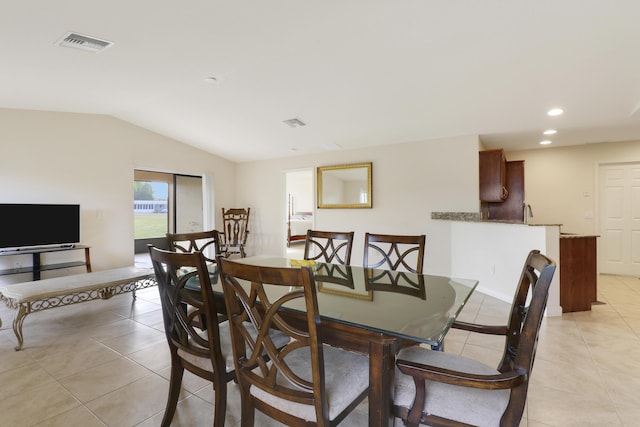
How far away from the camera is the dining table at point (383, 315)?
119 cm

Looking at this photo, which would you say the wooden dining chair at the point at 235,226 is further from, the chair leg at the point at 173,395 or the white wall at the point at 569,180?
→ the white wall at the point at 569,180

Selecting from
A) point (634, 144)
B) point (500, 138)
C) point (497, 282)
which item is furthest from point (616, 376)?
point (634, 144)

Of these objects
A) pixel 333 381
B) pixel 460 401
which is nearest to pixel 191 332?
pixel 333 381

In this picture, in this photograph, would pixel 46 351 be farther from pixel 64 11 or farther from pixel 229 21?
pixel 229 21

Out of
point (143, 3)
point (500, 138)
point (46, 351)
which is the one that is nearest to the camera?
point (143, 3)

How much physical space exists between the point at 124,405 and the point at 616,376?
3.13 metres

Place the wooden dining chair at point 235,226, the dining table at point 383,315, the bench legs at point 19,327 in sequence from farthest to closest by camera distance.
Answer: the wooden dining chair at point 235,226 < the bench legs at point 19,327 < the dining table at point 383,315

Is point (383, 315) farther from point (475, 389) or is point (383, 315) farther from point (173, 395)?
point (173, 395)

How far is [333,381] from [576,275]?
3454mm

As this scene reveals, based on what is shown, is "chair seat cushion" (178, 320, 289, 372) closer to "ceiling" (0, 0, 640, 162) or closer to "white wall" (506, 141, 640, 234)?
"ceiling" (0, 0, 640, 162)

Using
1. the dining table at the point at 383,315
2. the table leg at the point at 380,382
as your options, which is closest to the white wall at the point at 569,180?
the dining table at the point at 383,315

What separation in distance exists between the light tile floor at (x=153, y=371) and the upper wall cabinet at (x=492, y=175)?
1574mm

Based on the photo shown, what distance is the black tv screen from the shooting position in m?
3.97

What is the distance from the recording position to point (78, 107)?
432 centimetres
